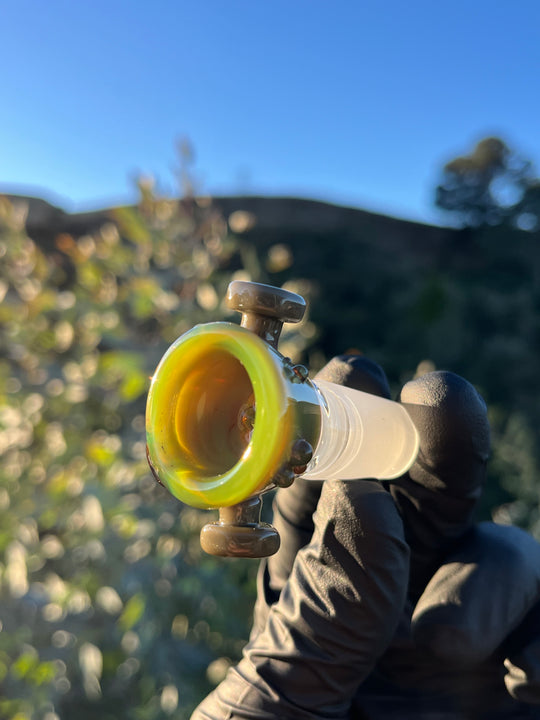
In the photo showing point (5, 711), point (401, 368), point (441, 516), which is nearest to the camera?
point (441, 516)

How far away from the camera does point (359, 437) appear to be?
1.57 ft

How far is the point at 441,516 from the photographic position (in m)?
0.61

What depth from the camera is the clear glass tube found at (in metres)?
0.44

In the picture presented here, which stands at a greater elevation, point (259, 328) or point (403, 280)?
point (259, 328)

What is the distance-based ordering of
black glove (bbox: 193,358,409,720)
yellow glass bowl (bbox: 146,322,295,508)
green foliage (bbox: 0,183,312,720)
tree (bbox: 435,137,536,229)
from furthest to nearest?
tree (bbox: 435,137,536,229), green foliage (bbox: 0,183,312,720), black glove (bbox: 193,358,409,720), yellow glass bowl (bbox: 146,322,295,508)

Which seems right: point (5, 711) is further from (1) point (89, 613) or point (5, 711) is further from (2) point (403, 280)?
(2) point (403, 280)

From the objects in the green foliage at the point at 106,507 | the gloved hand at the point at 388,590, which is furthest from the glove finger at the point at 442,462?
the green foliage at the point at 106,507

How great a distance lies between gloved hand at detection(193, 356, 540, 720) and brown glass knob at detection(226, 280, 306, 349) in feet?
0.47

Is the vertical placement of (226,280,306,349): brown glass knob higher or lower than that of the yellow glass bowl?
higher

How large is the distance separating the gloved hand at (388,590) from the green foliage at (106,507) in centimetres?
103

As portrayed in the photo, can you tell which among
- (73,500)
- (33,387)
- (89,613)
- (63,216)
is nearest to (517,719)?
(89,613)

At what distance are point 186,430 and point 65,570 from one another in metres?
1.99

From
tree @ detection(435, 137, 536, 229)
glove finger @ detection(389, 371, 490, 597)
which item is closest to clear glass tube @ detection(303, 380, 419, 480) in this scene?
glove finger @ detection(389, 371, 490, 597)

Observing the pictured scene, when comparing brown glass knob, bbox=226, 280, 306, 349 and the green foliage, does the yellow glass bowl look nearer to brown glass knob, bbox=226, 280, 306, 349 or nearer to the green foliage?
brown glass knob, bbox=226, 280, 306, 349
